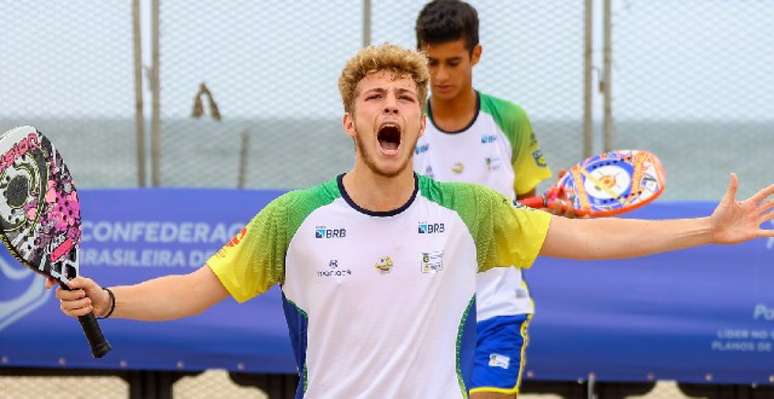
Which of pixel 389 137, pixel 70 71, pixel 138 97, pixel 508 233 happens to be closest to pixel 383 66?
pixel 389 137

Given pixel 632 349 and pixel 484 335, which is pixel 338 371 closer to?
pixel 484 335

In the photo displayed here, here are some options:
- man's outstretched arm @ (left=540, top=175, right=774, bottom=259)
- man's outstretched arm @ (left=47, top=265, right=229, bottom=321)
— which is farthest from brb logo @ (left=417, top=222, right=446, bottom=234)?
man's outstretched arm @ (left=47, top=265, right=229, bottom=321)

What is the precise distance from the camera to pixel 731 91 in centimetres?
915

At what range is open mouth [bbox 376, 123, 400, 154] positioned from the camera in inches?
179

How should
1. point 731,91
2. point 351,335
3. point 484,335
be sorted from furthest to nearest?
point 731,91 → point 484,335 → point 351,335

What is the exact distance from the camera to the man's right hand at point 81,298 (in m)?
4.33

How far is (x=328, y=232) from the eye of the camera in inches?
182

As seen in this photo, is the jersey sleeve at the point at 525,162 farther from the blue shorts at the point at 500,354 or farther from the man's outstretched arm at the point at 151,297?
the man's outstretched arm at the point at 151,297

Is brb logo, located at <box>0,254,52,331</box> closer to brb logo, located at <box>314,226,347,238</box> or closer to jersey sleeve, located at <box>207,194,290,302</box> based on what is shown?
jersey sleeve, located at <box>207,194,290,302</box>

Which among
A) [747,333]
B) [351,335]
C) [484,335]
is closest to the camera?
[351,335]

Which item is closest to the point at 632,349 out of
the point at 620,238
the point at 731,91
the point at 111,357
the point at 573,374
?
the point at 573,374

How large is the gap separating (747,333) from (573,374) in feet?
3.47

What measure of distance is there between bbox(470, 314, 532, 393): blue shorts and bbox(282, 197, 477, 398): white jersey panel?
5.75ft

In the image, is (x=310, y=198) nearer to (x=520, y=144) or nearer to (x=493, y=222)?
(x=493, y=222)
